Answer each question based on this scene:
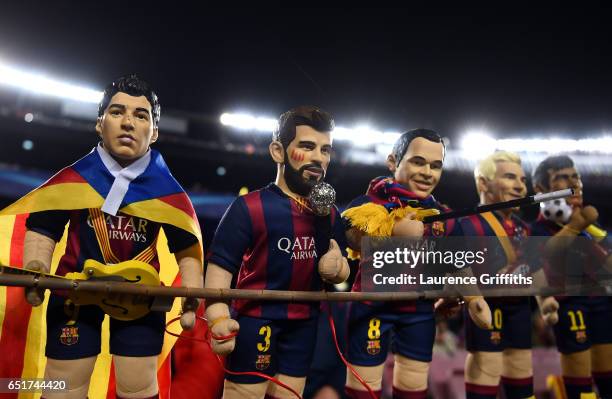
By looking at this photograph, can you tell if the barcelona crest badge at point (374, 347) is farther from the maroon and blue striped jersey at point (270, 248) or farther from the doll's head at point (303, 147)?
the doll's head at point (303, 147)

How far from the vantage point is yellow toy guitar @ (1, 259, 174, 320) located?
1.88m

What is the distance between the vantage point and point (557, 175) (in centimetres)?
313

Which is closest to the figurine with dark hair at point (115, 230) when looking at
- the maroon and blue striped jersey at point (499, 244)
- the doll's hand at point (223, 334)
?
the doll's hand at point (223, 334)

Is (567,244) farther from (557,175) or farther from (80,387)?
(80,387)

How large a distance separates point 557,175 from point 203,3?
2.69 meters

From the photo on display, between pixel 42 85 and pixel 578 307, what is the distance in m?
5.91

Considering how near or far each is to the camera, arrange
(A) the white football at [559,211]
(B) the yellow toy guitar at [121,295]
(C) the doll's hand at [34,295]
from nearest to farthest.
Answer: (C) the doll's hand at [34,295] → (B) the yellow toy guitar at [121,295] → (A) the white football at [559,211]

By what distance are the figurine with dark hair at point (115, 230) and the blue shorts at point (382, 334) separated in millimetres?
791

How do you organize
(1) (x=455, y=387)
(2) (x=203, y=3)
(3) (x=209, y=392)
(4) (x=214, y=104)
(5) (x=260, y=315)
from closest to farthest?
(5) (x=260, y=315), (3) (x=209, y=392), (2) (x=203, y=3), (1) (x=455, y=387), (4) (x=214, y=104)

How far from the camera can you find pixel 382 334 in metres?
2.43

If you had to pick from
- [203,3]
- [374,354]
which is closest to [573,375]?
[374,354]

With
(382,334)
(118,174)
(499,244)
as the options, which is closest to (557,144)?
(499,244)

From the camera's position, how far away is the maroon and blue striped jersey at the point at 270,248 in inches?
83.0

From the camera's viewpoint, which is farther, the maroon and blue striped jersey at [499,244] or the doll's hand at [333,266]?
the maroon and blue striped jersey at [499,244]
